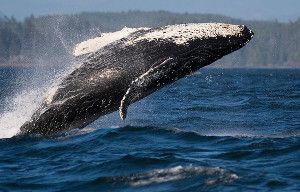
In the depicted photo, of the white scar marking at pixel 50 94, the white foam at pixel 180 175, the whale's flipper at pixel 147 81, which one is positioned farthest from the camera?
the white scar marking at pixel 50 94

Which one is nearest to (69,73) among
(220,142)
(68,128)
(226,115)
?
(68,128)

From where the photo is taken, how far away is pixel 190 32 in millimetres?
13758

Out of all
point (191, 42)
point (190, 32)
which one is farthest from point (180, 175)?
point (190, 32)

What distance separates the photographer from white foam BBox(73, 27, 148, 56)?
13.7 meters

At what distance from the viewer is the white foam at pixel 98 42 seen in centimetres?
1368

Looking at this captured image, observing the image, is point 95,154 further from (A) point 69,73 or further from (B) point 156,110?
(B) point 156,110

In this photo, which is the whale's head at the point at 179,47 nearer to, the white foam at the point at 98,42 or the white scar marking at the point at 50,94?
the white foam at the point at 98,42

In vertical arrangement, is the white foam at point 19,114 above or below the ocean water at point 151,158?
above

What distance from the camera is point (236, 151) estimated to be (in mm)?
12820

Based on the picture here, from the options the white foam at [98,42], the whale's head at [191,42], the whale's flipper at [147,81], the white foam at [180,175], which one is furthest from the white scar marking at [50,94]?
the white foam at [180,175]

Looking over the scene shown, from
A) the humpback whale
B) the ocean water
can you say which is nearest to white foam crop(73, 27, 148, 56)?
the humpback whale

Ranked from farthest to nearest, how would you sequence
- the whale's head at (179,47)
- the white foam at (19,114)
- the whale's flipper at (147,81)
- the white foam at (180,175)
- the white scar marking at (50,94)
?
the white foam at (19,114) → the white scar marking at (50,94) → the whale's head at (179,47) → the whale's flipper at (147,81) → the white foam at (180,175)

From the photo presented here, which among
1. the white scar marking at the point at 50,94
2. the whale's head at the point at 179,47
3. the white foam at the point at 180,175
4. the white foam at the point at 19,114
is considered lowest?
the white foam at the point at 180,175

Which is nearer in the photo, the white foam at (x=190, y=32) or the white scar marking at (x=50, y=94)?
the white foam at (x=190, y=32)
